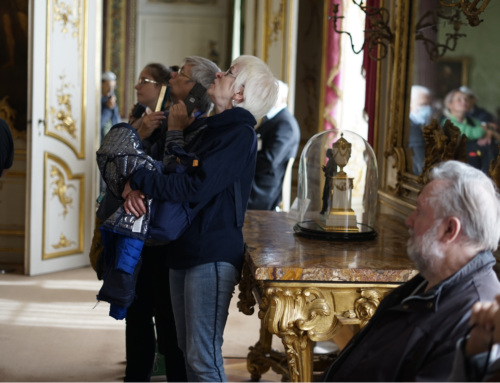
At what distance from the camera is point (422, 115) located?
278 centimetres

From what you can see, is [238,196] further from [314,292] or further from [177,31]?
[177,31]

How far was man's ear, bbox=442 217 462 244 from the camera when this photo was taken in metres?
1.37

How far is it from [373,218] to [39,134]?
3446 millimetres

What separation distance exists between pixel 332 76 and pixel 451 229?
3810 mm

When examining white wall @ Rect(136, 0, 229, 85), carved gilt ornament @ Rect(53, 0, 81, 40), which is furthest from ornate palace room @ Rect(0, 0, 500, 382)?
white wall @ Rect(136, 0, 229, 85)

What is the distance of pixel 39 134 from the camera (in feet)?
16.6

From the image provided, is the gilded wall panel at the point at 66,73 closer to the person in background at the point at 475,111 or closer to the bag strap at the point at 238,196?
the bag strap at the point at 238,196

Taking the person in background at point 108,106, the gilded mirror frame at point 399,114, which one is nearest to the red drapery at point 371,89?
the gilded mirror frame at point 399,114

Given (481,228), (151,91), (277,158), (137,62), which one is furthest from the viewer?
(137,62)

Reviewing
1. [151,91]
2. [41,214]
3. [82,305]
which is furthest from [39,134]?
[151,91]

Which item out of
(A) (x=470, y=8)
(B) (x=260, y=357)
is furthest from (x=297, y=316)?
(B) (x=260, y=357)

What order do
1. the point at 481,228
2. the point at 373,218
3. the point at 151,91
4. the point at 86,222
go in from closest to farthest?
the point at 481,228 → the point at 373,218 → the point at 151,91 → the point at 86,222

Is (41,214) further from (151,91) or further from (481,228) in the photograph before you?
(481,228)

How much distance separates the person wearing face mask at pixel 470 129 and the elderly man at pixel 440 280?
767 mm
